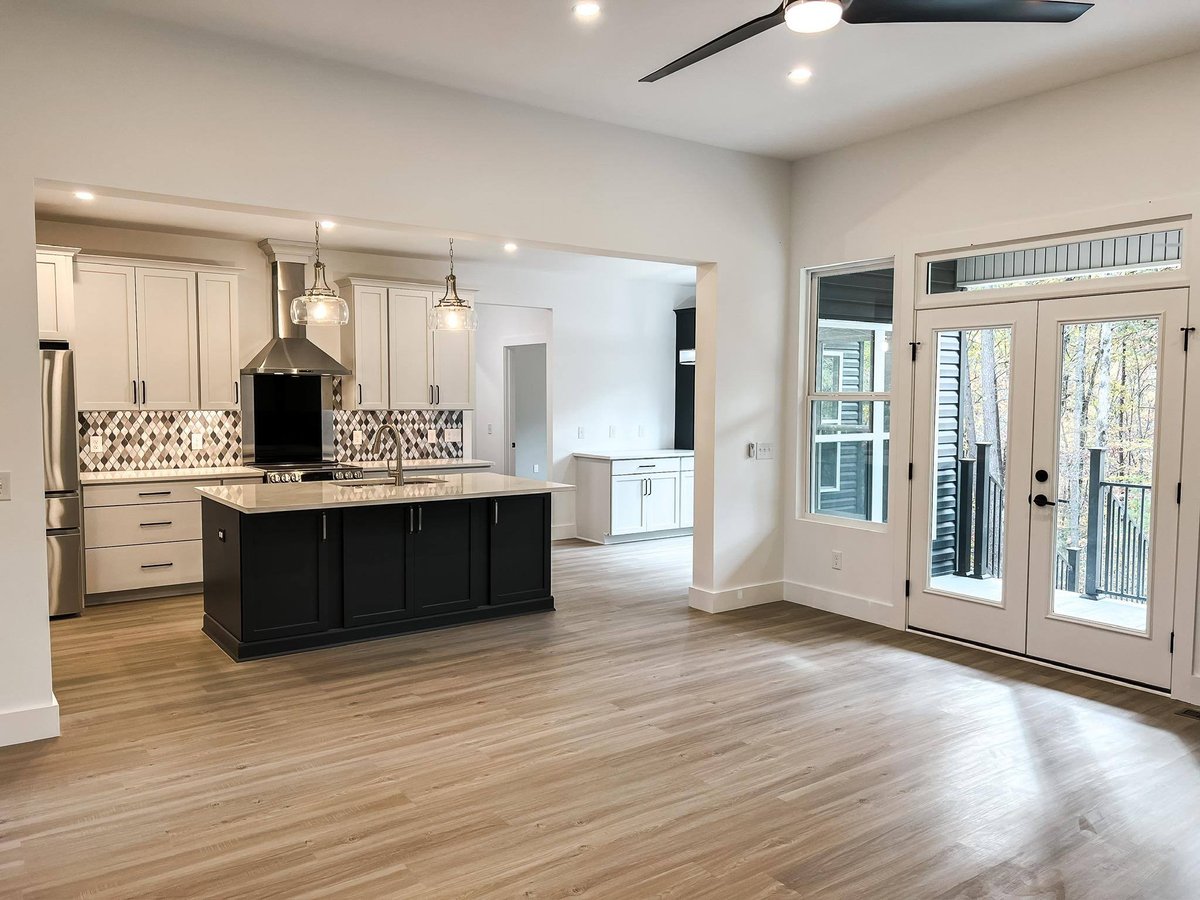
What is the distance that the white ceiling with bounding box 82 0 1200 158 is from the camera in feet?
12.3

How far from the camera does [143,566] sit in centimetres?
638

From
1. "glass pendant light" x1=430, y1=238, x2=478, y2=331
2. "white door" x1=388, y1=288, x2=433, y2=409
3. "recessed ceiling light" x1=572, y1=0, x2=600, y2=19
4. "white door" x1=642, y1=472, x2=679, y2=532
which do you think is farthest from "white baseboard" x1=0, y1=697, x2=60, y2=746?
"white door" x1=642, y1=472, x2=679, y2=532

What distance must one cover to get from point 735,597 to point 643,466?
309cm

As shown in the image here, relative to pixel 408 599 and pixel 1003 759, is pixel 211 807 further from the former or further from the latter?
pixel 1003 759

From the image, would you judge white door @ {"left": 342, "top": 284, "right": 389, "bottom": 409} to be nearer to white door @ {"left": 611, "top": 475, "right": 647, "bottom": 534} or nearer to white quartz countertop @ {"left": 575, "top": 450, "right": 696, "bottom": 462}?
white quartz countertop @ {"left": 575, "top": 450, "right": 696, "bottom": 462}

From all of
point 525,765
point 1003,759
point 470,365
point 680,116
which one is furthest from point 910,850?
point 470,365

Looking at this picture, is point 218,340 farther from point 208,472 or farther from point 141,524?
point 141,524

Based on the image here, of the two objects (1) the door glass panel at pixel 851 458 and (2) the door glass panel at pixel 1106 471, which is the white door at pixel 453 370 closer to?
(1) the door glass panel at pixel 851 458

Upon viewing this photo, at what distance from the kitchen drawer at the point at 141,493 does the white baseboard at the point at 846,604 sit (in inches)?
180

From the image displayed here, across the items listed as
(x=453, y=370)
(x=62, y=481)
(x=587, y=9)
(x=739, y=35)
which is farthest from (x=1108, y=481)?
(x=62, y=481)

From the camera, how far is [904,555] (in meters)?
5.47

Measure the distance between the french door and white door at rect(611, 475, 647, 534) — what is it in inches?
151

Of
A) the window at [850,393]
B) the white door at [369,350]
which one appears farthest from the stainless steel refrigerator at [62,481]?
the window at [850,393]

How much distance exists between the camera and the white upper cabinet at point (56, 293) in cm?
607
